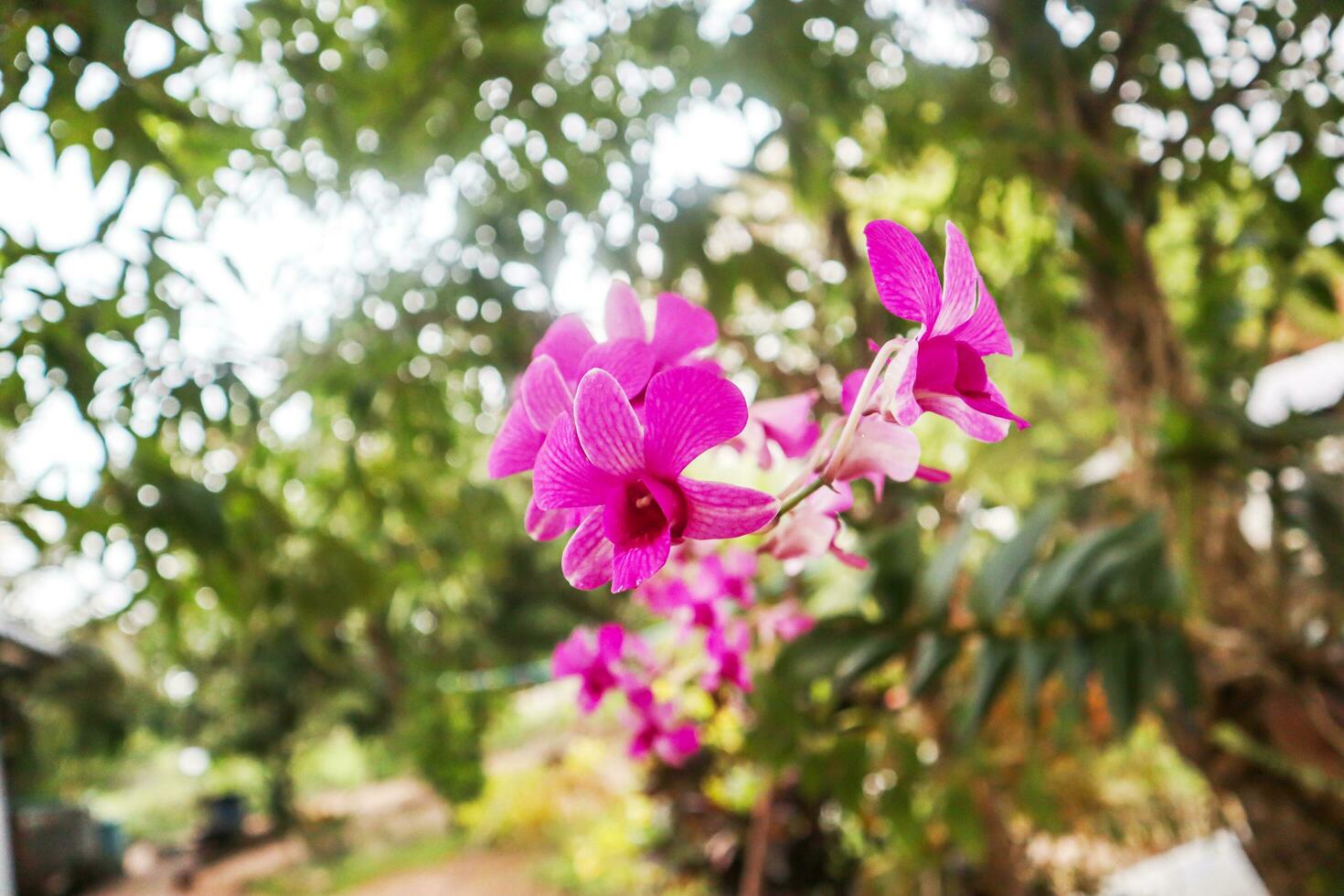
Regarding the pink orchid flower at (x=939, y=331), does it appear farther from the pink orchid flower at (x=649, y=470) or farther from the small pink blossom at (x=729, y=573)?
the small pink blossom at (x=729, y=573)

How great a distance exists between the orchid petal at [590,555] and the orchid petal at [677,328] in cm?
7

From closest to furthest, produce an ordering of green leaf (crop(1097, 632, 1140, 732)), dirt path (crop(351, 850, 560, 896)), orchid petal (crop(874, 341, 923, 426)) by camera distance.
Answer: orchid petal (crop(874, 341, 923, 426))
green leaf (crop(1097, 632, 1140, 732))
dirt path (crop(351, 850, 560, 896))

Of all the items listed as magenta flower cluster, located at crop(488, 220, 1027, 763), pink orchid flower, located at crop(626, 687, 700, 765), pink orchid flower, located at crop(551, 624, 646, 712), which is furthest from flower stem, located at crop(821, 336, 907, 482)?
pink orchid flower, located at crop(626, 687, 700, 765)

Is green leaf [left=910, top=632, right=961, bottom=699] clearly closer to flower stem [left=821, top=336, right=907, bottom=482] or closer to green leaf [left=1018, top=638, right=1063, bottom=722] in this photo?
green leaf [left=1018, top=638, right=1063, bottom=722]

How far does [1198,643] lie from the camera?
928 mm

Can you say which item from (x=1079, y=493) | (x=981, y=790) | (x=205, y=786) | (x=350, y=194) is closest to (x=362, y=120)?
(x=350, y=194)

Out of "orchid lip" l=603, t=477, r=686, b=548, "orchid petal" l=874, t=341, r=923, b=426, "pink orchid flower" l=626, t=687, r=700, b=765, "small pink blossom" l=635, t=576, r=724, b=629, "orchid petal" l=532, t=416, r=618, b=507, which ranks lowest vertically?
"pink orchid flower" l=626, t=687, r=700, b=765

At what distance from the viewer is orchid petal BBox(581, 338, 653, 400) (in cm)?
22

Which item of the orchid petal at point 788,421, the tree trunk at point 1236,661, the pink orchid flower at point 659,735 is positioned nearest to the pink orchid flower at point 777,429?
the orchid petal at point 788,421

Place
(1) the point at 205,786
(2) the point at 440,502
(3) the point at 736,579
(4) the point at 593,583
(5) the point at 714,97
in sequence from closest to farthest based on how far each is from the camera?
(4) the point at 593,583, (3) the point at 736,579, (5) the point at 714,97, (2) the point at 440,502, (1) the point at 205,786

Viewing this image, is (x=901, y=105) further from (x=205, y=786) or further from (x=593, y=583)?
(x=205, y=786)

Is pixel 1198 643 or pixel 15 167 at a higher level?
pixel 15 167

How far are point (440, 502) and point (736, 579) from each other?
84cm

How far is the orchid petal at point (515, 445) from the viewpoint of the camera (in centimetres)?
24
